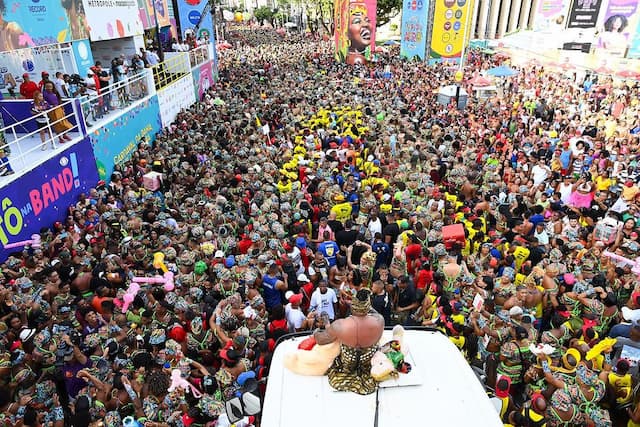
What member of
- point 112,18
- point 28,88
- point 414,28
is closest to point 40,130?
point 28,88

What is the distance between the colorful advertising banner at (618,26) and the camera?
23.8 m

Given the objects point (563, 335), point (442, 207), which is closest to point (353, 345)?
point (563, 335)

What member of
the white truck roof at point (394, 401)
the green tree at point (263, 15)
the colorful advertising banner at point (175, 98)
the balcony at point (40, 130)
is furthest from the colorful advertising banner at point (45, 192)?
the green tree at point (263, 15)

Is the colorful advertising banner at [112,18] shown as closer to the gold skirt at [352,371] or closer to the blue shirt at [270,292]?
the blue shirt at [270,292]

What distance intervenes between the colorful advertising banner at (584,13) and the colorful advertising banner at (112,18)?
26.0m

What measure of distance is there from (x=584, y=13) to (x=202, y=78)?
23.8 metres

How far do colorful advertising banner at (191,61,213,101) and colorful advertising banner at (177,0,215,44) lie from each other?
2.52 m

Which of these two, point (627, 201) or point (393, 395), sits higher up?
point (393, 395)

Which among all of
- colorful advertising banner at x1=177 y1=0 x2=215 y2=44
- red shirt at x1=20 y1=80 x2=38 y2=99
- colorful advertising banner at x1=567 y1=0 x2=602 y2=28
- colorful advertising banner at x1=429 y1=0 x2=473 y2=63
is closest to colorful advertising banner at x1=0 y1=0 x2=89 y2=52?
red shirt at x1=20 y1=80 x2=38 y2=99

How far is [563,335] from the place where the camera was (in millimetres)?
4969

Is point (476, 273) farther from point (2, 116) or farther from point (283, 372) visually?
point (2, 116)

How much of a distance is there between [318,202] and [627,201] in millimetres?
5633

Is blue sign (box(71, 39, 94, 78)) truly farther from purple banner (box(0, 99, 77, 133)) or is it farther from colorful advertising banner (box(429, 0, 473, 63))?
colorful advertising banner (box(429, 0, 473, 63))

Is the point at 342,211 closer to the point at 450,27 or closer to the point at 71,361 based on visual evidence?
the point at 71,361
